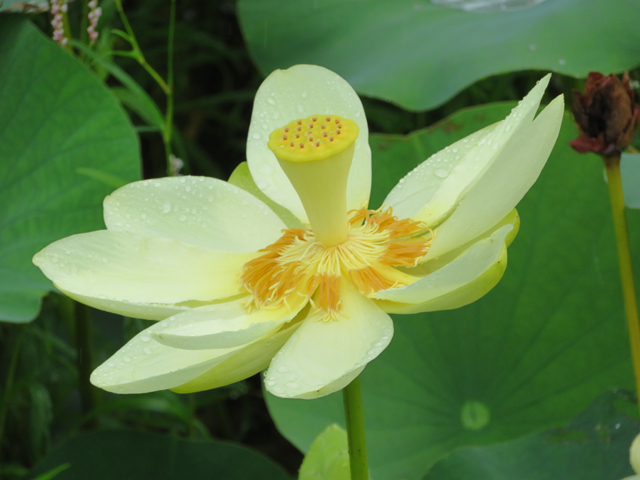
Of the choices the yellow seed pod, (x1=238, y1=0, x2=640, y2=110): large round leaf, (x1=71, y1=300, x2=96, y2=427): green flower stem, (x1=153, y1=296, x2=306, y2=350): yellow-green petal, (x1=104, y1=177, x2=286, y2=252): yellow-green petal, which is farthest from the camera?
(x1=71, y1=300, x2=96, y2=427): green flower stem

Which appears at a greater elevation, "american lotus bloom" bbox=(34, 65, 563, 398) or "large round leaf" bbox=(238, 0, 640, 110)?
"large round leaf" bbox=(238, 0, 640, 110)

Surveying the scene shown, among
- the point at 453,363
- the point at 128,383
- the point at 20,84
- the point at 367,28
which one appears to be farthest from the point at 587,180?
the point at 20,84

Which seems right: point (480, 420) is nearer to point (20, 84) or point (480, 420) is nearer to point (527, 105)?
point (527, 105)

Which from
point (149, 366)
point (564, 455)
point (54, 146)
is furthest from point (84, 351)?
point (564, 455)

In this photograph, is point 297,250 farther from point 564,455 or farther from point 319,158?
point 564,455

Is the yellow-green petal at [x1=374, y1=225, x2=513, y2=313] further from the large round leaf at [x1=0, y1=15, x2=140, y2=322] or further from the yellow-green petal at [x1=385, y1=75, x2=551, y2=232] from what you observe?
the large round leaf at [x1=0, y1=15, x2=140, y2=322]

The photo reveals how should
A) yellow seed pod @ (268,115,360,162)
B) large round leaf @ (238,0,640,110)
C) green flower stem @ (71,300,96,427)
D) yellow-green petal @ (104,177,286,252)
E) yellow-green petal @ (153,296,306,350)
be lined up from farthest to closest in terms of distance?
1. green flower stem @ (71,300,96,427)
2. large round leaf @ (238,0,640,110)
3. yellow-green petal @ (104,177,286,252)
4. yellow seed pod @ (268,115,360,162)
5. yellow-green petal @ (153,296,306,350)

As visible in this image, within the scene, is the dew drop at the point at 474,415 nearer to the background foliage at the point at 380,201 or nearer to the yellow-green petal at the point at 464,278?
the background foliage at the point at 380,201

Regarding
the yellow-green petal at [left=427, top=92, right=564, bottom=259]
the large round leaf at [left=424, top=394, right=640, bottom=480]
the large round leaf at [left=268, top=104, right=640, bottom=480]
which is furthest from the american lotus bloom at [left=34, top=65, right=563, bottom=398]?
the large round leaf at [left=268, top=104, right=640, bottom=480]
